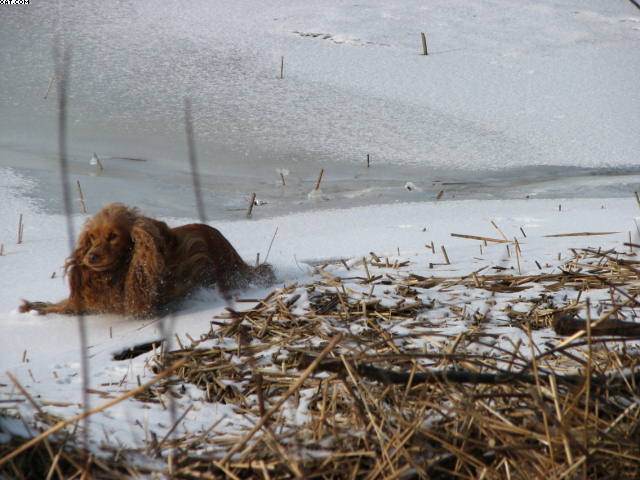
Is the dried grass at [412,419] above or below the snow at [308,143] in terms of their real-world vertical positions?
below

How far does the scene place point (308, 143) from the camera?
8.34 metres

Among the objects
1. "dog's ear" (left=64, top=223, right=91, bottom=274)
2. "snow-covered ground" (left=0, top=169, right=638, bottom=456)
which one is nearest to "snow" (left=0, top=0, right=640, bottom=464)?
"snow-covered ground" (left=0, top=169, right=638, bottom=456)

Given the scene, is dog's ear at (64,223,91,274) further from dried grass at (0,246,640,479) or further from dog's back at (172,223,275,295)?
dried grass at (0,246,640,479)

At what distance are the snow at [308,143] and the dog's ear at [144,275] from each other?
5.3 inches

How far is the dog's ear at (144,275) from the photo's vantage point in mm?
3350

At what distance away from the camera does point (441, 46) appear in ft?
36.8

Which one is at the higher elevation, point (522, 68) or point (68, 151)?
point (522, 68)

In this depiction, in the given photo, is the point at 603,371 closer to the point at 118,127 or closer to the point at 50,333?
the point at 50,333

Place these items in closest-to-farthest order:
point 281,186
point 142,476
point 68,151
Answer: point 142,476 < point 281,186 < point 68,151

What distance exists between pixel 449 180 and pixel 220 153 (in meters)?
2.64

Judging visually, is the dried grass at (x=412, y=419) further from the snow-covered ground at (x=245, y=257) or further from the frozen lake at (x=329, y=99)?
the frozen lake at (x=329, y=99)

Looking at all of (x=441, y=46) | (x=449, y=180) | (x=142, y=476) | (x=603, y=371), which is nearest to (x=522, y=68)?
(x=441, y=46)

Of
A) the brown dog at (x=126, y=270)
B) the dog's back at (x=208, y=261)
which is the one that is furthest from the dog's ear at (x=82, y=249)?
the dog's back at (x=208, y=261)

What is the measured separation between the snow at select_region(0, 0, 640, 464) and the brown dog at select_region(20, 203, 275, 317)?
0.11m
